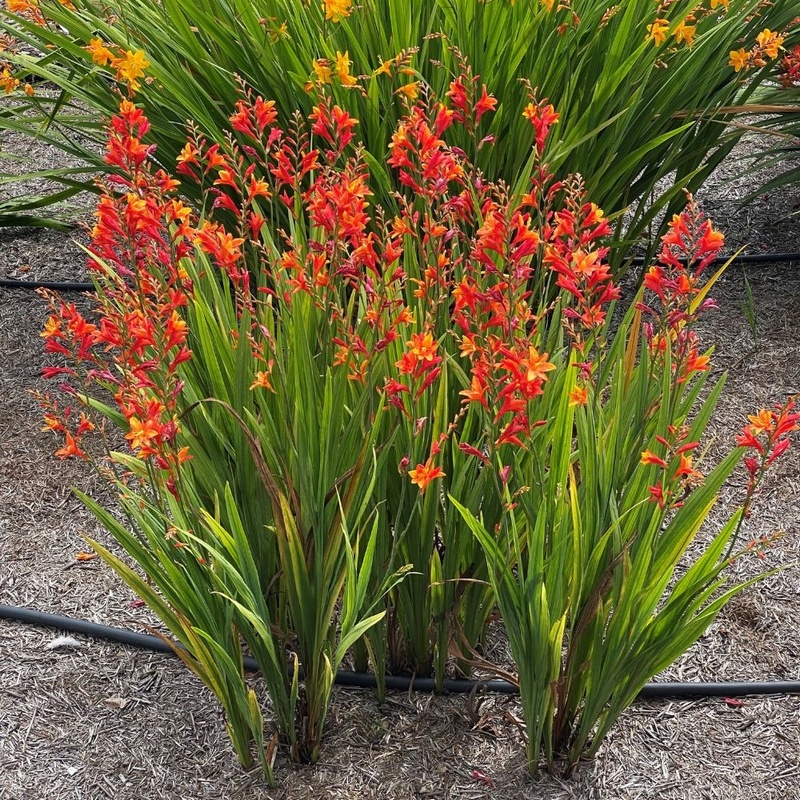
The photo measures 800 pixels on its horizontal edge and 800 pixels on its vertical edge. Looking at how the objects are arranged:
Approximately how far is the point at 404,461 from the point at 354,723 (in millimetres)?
Answer: 624

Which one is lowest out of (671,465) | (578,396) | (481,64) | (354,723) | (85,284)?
(354,723)

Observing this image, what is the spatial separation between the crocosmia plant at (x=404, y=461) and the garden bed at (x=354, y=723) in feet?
0.26

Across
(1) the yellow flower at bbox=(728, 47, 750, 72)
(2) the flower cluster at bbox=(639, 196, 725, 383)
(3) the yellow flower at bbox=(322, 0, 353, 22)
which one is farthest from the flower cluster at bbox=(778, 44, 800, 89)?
(2) the flower cluster at bbox=(639, 196, 725, 383)

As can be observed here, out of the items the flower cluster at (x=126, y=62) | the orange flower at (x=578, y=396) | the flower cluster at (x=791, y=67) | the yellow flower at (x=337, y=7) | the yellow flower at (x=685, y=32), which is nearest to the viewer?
the orange flower at (x=578, y=396)

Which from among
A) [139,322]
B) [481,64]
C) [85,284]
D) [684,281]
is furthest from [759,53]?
[85,284]

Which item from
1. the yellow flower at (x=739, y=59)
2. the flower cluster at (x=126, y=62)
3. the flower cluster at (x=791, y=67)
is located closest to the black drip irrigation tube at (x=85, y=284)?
the flower cluster at (x=791, y=67)

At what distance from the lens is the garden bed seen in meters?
1.72

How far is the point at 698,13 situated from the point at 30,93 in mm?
2026

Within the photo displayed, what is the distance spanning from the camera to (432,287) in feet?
5.96

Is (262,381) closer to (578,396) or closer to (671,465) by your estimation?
(578,396)

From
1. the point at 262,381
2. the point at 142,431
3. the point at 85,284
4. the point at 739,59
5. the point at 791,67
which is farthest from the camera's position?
the point at 85,284

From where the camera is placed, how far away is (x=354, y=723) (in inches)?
72.0

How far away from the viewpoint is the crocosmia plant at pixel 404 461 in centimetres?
146

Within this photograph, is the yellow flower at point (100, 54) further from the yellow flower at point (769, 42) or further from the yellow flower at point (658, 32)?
the yellow flower at point (769, 42)
